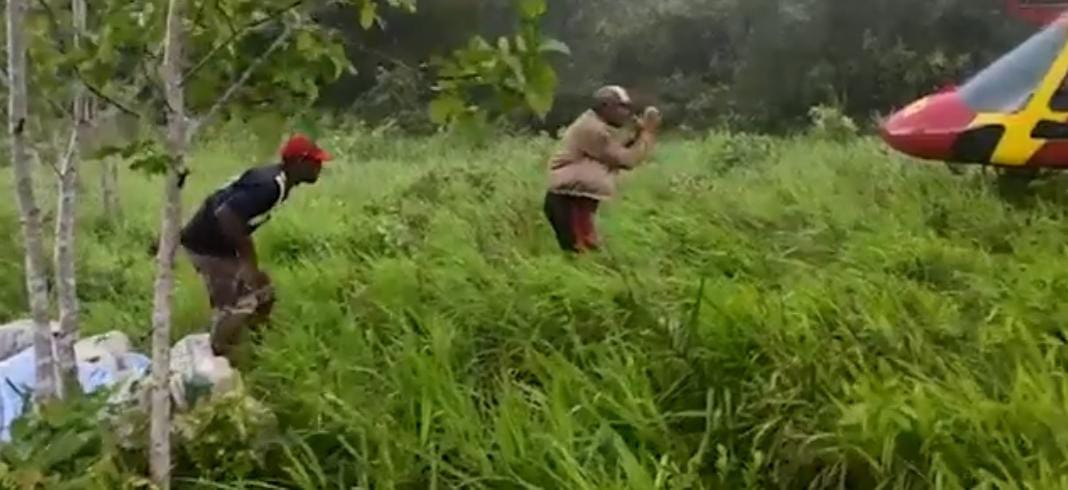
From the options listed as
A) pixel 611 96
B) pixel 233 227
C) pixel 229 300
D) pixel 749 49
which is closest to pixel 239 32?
pixel 233 227

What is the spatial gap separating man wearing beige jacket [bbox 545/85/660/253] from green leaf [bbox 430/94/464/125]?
116 inches

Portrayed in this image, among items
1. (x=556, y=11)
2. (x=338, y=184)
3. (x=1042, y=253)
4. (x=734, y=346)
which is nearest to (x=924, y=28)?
Result: (x=556, y=11)

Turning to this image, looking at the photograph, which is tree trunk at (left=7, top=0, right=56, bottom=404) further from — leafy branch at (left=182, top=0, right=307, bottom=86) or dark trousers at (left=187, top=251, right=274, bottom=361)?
dark trousers at (left=187, top=251, right=274, bottom=361)

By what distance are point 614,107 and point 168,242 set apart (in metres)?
3.03

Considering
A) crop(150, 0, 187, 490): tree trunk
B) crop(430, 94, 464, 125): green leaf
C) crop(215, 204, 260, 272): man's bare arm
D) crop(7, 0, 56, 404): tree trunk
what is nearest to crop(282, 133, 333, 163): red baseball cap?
crop(215, 204, 260, 272): man's bare arm

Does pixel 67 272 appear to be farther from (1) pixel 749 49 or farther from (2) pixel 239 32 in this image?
(1) pixel 749 49

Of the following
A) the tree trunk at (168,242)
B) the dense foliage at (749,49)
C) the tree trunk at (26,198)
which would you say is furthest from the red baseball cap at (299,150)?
the dense foliage at (749,49)

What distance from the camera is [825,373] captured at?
13.5 feet

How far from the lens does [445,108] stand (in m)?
3.29

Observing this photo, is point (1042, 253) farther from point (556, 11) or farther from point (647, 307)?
point (556, 11)

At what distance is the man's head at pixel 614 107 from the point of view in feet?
20.7

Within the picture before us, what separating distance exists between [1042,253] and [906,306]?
1.01 m

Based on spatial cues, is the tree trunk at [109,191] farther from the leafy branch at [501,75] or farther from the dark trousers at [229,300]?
the leafy branch at [501,75]

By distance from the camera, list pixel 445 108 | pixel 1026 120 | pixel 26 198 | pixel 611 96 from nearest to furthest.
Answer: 1. pixel 445 108
2. pixel 26 198
3. pixel 611 96
4. pixel 1026 120
